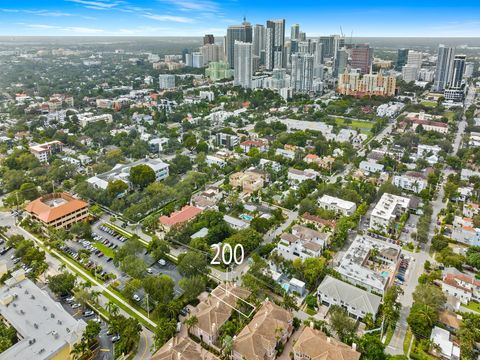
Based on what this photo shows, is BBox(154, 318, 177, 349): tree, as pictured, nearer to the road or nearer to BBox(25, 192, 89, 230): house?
the road

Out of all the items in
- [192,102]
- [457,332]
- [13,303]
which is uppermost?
[192,102]

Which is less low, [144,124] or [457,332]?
[144,124]

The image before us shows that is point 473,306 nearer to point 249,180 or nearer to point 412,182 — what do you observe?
point 412,182

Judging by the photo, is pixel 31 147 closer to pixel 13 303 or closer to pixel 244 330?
pixel 13 303

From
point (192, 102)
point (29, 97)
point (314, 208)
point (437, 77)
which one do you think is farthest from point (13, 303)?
point (437, 77)

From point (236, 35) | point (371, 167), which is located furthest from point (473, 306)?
point (236, 35)

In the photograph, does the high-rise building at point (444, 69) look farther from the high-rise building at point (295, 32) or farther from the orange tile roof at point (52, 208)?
the orange tile roof at point (52, 208)
